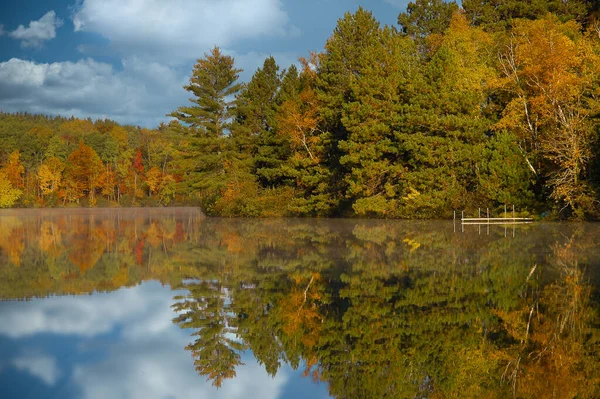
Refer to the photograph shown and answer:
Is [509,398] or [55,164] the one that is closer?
[509,398]

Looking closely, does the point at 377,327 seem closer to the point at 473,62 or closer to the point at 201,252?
the point at 201,252

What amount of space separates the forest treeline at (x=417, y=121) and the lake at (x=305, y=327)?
823 inches

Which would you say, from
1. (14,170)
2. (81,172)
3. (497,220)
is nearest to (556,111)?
(497,220)

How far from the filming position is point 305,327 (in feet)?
29.9

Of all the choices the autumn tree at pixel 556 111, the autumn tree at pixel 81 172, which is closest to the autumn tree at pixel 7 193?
the autumn tree at pixel 81 172

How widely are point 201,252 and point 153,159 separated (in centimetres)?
8619

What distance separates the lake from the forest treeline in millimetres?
20900

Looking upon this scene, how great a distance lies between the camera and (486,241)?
73.8 ft

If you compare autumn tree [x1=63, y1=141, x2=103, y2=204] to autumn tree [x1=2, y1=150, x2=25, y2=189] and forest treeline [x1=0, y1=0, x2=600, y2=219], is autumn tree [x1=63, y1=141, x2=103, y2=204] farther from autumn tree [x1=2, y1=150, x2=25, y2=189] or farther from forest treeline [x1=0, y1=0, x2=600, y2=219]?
forest treeline [x1=0, y1=0, x2=600, y2=219]

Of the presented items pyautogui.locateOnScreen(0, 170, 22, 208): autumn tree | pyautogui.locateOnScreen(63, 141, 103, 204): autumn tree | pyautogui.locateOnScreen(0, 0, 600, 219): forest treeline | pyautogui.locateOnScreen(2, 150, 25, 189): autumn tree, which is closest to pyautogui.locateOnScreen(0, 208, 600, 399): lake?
pyautogui.locateOnScreen(0, 0, 600, 219): forest treeline

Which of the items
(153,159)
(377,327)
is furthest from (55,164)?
(377,327)

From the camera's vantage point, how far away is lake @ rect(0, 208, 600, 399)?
665 cm

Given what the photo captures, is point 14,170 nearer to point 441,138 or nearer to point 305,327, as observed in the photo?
point 441,138

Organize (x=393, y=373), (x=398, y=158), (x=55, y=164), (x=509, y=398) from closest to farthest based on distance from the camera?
(x=509, y=398), (x=393, y=373), (x=398, y=158), (x=55, y=164)
